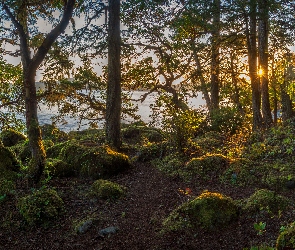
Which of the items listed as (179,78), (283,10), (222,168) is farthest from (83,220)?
(179,78)

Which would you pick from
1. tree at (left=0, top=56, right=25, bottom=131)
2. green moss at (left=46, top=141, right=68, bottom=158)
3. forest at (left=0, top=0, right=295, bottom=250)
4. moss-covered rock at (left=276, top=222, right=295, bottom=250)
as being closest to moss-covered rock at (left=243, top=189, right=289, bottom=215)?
forest at (left=0, top=0, right=295, bottom=250)

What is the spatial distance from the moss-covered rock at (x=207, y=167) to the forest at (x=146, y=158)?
0.13 ft

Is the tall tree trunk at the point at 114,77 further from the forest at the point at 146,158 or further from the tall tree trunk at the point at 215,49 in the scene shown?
the tall tree trunk at the point at 215,49

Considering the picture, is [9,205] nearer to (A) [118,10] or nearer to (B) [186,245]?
(B) [186,245]

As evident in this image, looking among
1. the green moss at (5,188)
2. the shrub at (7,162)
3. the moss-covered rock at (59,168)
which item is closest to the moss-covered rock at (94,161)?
the moss-covered rock at (59,168)

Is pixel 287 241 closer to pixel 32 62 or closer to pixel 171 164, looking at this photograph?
pixel 171 164

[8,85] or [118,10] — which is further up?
[118,10]

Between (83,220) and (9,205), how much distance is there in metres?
1.97

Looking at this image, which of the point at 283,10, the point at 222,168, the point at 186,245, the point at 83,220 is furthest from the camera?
the point at 283,10

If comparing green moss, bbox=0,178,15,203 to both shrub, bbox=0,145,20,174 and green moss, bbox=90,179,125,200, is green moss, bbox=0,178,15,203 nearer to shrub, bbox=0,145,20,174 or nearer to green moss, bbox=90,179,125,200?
shrub, bbox=0,145,20,174

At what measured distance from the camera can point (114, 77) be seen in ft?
37.7

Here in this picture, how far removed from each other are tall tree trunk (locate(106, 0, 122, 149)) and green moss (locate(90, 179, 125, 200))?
4.43m

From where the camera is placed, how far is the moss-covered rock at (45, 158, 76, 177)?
8.58m

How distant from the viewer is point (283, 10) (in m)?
9.98
